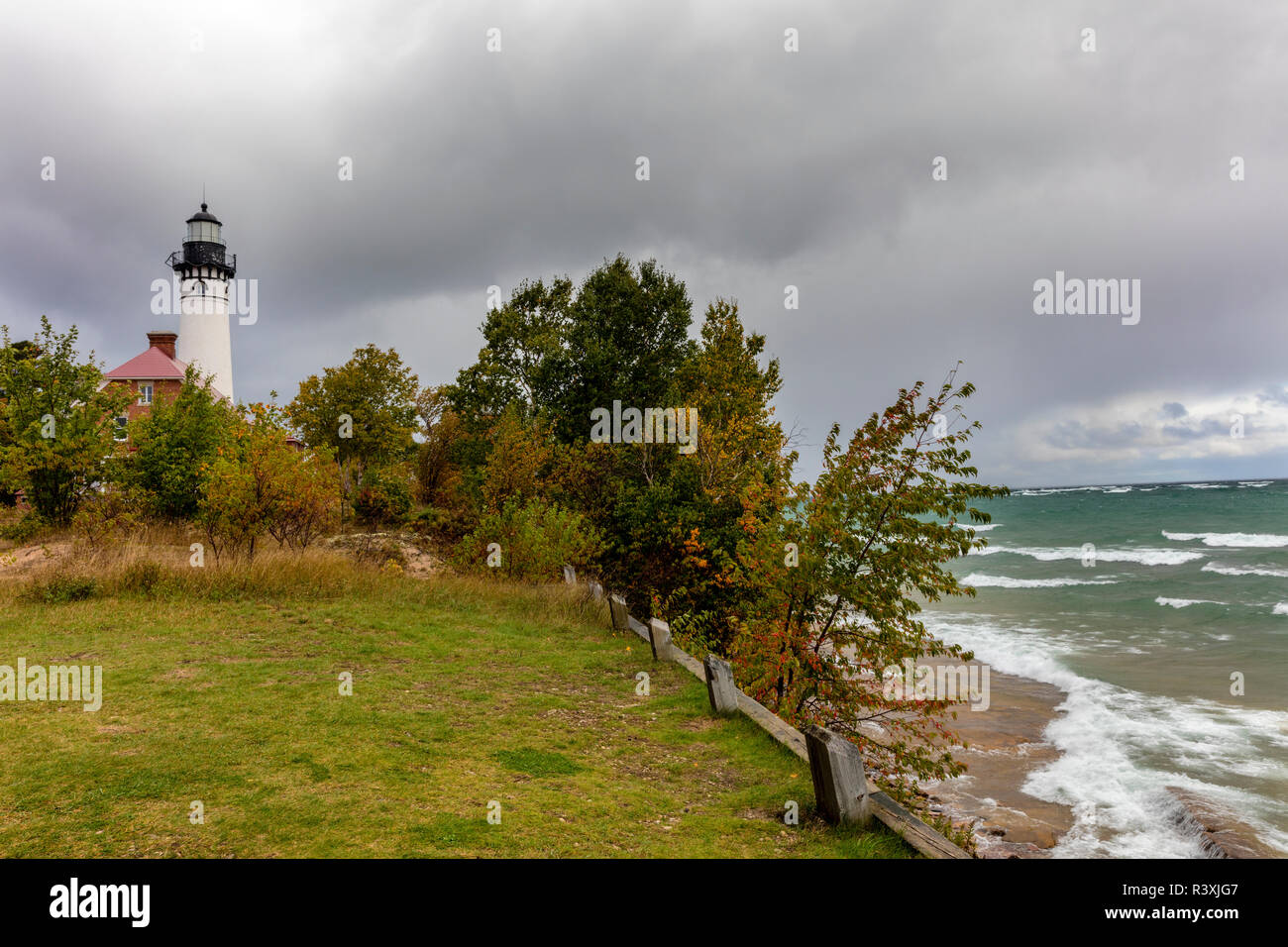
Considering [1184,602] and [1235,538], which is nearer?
[1184,602]

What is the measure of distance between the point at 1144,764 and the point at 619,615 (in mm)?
11387

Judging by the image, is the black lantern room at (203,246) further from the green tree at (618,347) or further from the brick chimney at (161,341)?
the green tree at (618,347)

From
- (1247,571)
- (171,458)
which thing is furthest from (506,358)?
(1247,571)

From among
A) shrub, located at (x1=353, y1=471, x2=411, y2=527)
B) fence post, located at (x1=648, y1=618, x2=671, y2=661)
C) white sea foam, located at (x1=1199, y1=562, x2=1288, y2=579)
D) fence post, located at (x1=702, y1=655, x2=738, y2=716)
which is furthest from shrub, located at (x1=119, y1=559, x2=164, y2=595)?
white sea foam, located at (x1=1199, y1=562, x2=1288, y2=579)

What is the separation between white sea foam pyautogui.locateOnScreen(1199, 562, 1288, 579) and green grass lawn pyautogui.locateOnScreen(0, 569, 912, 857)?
45121 millimetres

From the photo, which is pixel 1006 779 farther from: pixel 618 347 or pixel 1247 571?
pixel 1247 571

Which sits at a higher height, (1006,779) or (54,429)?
(54,429)

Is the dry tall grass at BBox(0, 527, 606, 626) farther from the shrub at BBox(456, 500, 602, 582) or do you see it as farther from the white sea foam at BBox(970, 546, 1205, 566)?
the white sea foam at BBox(970, 546, 1205, 566)

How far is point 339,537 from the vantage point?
2819 centimetres

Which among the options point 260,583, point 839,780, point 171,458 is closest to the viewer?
point 839,780

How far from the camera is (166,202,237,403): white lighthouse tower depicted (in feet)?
174

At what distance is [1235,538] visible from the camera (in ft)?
197
